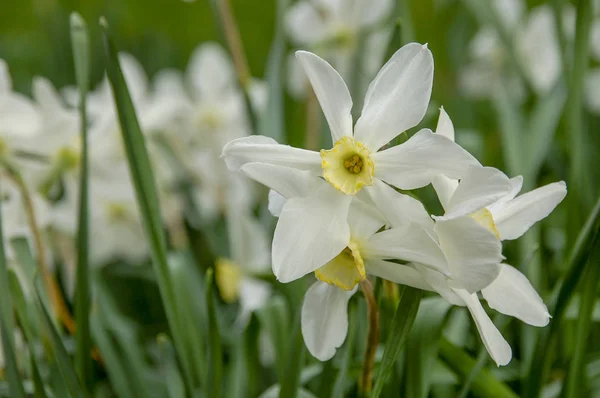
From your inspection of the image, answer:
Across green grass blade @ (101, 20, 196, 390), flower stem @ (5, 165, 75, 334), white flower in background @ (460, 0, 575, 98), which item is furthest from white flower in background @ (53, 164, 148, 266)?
white flower in background @ (460, 0, 575, 98)

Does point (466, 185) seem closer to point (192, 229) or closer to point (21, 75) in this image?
point (192, 229)

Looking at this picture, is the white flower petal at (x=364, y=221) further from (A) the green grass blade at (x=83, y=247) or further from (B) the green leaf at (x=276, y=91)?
(B) the green leaf at (x=276, y=91)

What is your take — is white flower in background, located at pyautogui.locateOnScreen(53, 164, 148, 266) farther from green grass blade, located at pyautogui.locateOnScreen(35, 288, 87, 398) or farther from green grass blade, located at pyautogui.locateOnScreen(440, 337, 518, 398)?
green grass blade, located at pyautogui.locateOnScreen(440, 337, 518, 398)

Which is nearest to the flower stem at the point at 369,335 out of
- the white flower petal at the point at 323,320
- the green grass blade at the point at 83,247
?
the white flower petal at the point at 323,320

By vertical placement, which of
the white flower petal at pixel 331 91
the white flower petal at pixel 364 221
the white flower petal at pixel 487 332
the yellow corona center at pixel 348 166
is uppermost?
the white flower petal at pixel 331 91

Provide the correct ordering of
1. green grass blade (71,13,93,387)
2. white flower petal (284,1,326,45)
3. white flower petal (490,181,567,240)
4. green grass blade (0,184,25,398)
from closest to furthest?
white flower petal (490,181,567,240) → green grass blade (0,184,25,398) → green grass blade (71,13,93,387) → white flower petal (284,1,326,45)

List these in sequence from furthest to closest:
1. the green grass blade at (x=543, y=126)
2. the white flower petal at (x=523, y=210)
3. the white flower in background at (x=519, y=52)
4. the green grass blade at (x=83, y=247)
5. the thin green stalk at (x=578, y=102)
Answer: the white flower in background at (x=519, y=52)
the green grass blade at (x=543, y=126)
the thin green stalk at (x=578, y=102)
the green grass blade at (x=83, y=247)
the white flower petal at (x=523, y=210)

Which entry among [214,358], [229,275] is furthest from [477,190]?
[229,275]
